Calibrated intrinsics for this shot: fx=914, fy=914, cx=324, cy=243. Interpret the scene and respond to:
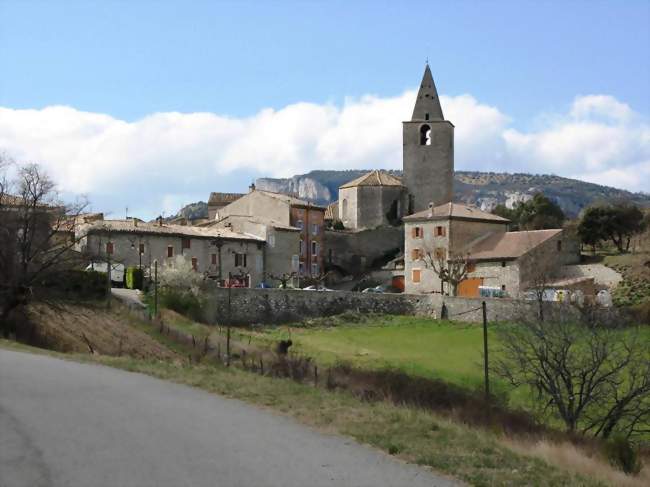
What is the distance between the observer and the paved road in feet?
30.4

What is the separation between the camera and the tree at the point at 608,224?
2822 inches

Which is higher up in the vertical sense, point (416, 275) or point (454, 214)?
point (454, 214)

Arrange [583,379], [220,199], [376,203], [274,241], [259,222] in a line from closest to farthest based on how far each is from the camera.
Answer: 1. [583,379]
2. [274,241]
3. [259,222]
4. [376,203]
5. [220,199]

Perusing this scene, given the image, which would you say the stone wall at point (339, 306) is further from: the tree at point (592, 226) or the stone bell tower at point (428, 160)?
the stone bell tower at point (428, 160)

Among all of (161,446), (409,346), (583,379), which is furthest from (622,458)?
(409,346)

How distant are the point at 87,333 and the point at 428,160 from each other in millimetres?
52678

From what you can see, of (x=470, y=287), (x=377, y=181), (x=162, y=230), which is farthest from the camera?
(x=377, y=181)

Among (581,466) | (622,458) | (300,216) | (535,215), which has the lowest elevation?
(622,458)

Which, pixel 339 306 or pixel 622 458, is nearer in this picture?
pixel 622 458

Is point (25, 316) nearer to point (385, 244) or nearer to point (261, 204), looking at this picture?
point (261, 204)

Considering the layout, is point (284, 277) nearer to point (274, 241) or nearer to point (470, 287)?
point (274, 241)

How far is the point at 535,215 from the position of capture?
3433 inches

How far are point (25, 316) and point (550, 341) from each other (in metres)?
18.6

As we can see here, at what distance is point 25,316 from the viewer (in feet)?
109
